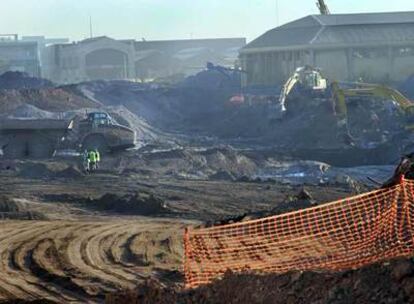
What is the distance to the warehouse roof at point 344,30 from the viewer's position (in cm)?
6862

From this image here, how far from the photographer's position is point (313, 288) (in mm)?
8289

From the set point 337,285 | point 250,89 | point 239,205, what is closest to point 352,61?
point 250,89

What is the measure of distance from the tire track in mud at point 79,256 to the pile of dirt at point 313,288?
4.50 metres

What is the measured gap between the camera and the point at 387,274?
802 centimetres

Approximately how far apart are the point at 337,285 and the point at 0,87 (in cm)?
6159

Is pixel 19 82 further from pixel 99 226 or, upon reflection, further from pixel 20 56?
pixel 99 226

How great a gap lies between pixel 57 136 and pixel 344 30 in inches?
1558

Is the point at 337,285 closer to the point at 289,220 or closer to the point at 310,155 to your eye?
the point at 289,220

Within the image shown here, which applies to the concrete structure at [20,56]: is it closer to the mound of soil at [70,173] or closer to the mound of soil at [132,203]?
the mound of soil at [70,173]

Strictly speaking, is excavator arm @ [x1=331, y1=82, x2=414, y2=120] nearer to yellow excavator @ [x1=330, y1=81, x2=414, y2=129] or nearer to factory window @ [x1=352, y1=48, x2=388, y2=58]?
yellow excavator @ [x1=330, y1=81, x2=414, y2=129]

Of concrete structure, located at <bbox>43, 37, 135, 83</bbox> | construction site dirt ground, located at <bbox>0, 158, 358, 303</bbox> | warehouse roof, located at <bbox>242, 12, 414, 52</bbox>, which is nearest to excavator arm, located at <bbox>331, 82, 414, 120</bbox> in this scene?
construction site dirt ground, located at <bbox>0, 158, 358, 303</bbox>

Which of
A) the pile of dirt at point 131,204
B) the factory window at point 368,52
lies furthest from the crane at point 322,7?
the pile of dirt at point 131,204

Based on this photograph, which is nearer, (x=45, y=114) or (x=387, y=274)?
(x=387, y=274)

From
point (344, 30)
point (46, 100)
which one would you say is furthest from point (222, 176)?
point (344, 30)
